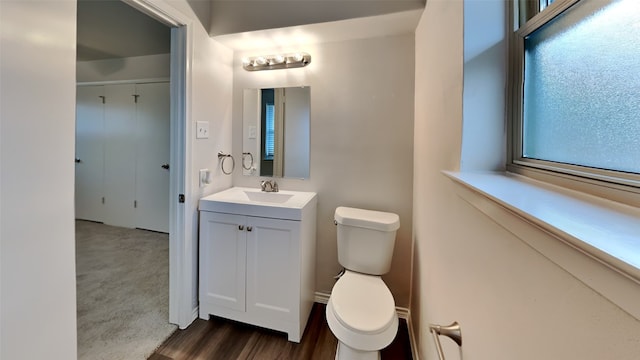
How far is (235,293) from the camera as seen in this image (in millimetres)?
1766

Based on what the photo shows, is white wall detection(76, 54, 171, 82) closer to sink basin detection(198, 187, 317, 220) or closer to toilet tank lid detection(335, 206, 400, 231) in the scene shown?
sink basin detection(198, 187, 317, 220)

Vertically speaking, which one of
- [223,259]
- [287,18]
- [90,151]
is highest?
[287,18]

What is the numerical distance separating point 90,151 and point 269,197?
10.9 feet

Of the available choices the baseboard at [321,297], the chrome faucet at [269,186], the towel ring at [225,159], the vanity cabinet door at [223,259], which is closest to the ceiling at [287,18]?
the towel ring at [225,159]

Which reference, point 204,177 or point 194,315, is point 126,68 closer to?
point 204,177

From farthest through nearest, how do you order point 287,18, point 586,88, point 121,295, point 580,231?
point 121,295 < point 287,18 < point 586,88 < point 580,231

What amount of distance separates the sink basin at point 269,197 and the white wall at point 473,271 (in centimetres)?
97

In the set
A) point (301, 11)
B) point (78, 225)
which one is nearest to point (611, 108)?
point (301, 11)

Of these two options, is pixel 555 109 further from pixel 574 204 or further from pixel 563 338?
pixel 563 338

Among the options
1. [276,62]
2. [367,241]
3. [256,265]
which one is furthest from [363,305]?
[276,62]

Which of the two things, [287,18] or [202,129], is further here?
[202,129]

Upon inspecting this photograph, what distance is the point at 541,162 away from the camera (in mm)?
759

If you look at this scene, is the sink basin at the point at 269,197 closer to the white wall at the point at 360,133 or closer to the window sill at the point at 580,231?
the white wall at the point at 360,133

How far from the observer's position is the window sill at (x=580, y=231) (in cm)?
27
